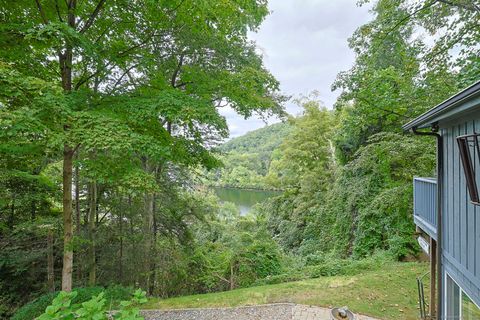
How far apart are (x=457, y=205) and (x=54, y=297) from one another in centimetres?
675

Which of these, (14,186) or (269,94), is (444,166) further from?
(14,186)

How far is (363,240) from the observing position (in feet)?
30.0

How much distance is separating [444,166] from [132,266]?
306 inches

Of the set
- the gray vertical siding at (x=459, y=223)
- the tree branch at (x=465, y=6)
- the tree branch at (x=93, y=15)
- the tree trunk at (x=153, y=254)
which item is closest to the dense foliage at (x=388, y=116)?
the tree branch at (x=465, y=6)

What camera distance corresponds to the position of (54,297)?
4895 millimetres

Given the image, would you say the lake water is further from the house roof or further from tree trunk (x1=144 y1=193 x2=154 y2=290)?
the house roof

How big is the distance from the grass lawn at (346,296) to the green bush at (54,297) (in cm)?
66

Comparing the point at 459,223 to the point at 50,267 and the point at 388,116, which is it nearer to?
the point at 388,116

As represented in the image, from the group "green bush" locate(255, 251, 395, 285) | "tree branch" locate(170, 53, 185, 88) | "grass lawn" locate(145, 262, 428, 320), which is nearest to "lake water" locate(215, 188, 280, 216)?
"green bush" locate(255, 251, 395, 285)

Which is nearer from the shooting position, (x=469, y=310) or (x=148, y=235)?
(x=469, y=310)

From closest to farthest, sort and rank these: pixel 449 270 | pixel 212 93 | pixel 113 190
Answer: pixel 449 270, pixel 212 93, pixel 113 190

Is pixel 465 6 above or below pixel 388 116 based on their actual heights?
above

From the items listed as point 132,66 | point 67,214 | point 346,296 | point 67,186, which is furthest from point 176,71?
point 346,296

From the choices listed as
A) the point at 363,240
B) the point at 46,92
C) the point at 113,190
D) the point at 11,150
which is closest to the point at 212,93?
the point at 46,92
